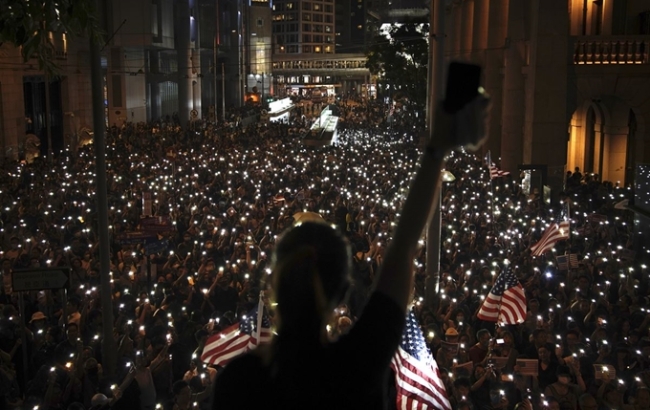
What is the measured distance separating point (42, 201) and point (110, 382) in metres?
12.5

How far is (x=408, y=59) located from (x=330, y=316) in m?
54.8

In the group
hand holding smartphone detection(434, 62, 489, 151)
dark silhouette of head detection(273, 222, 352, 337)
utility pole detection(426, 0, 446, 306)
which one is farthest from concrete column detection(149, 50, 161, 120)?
hand holding smartphone detection(434, 62, 489, 151)

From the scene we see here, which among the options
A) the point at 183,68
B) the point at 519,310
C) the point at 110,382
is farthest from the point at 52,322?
the point at 183,68

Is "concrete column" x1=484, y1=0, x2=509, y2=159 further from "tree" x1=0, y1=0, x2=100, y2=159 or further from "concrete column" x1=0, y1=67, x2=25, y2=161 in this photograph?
"tree" x1=0, y1=0, x2=100, y2=159

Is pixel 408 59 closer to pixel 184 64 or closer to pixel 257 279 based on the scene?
pixel 184 64

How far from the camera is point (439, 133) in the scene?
88.6 inches

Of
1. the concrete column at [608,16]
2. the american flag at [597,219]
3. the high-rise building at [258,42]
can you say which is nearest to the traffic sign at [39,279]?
the american flag at [597,219]

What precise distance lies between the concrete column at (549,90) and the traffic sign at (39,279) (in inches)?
713

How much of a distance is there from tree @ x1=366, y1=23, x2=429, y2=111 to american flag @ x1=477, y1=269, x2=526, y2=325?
4163 cm

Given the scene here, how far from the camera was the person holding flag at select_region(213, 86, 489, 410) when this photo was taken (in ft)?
7.31

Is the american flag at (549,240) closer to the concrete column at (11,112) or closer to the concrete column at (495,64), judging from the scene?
the concrete column at (495,64)

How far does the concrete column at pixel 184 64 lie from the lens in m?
64.0

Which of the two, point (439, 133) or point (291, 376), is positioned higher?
point (439, 133)

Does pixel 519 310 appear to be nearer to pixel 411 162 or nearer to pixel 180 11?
pixel 411 162
